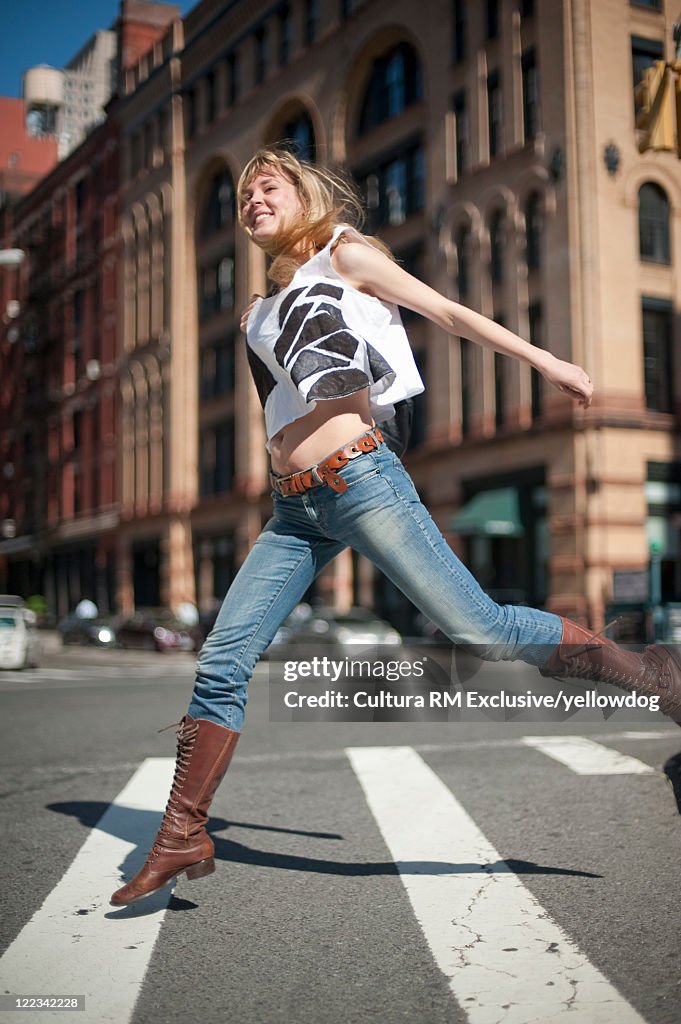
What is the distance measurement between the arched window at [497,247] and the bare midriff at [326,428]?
27.1 meters

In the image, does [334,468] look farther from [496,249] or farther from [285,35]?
[285,35]

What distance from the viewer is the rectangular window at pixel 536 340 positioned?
92.9ft

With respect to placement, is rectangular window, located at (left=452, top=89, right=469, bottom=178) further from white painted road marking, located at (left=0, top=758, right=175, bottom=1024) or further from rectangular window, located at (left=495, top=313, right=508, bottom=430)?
white painted road marking, located at (left=0, top=758, right=175, bottom=1024)

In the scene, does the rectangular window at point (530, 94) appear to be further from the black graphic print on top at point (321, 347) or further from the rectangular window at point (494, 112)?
the black graphic print on top at point (321, 347)

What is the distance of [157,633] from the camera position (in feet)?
108

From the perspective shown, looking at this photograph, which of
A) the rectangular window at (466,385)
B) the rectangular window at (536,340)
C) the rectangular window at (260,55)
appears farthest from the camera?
the rectangular window at (260,55)

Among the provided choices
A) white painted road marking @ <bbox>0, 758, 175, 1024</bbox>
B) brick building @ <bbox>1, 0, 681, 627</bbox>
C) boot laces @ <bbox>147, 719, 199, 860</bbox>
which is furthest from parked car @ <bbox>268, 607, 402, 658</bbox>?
boot laces @ <bbox>147, 719, 199, 860</bbox>

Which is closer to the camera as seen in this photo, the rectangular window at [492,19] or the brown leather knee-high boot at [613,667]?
the brown leather knee-high boot at [613,667]

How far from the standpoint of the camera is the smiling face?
3.68 metres

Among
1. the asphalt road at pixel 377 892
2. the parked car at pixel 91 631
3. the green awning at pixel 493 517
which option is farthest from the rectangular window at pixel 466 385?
the asphalt road at pixel 377 892

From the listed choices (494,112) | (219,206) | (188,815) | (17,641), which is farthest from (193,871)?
(219,206)

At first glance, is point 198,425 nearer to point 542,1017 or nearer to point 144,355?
point 144,355

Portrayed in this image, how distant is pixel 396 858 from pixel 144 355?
153 feet

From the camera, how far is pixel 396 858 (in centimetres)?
436
